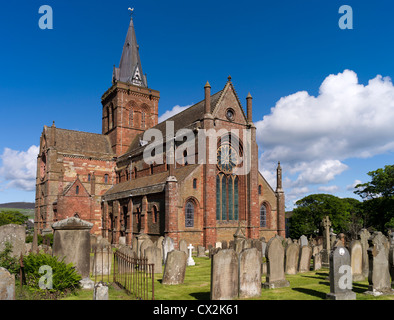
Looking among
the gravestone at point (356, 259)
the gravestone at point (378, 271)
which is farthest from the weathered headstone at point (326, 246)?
the gravestone at point (378, 271)

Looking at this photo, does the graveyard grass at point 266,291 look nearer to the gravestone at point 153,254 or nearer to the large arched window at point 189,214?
the gravestone at point 153,254

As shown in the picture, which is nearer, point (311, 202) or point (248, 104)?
point (248, 104)

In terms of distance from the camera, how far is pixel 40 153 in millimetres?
45594

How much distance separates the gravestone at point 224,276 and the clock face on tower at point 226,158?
2099cm

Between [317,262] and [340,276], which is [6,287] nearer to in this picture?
[340,276]

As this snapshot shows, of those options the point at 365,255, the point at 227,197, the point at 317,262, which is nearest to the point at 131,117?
the point at 227,197

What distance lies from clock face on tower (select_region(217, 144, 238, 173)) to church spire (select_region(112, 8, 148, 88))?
24780 mm

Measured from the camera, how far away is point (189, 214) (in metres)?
28.3

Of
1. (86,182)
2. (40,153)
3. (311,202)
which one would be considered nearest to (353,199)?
(311,202)

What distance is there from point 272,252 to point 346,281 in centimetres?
260

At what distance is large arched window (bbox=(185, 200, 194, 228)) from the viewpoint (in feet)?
92.0

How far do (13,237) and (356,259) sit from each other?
1337cm
